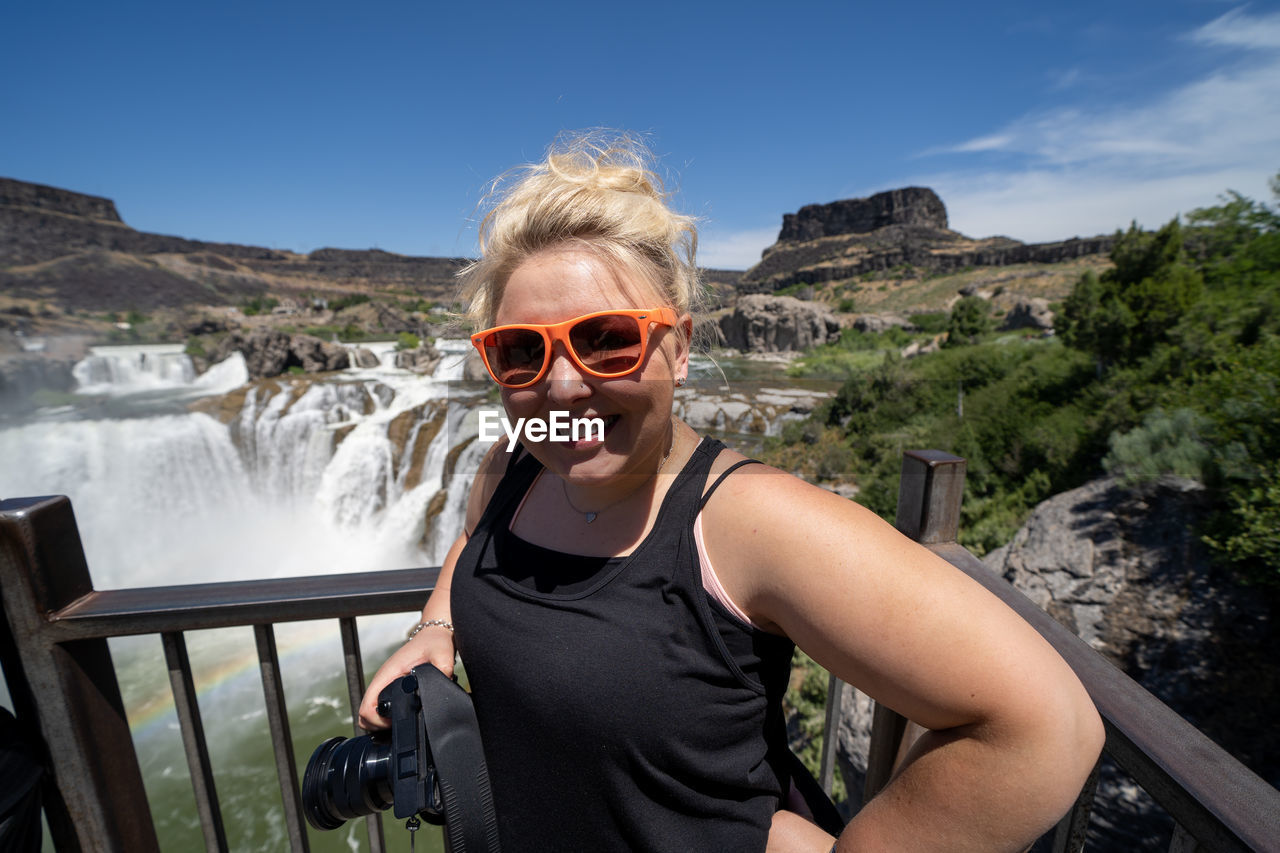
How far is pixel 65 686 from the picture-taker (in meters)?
1.30

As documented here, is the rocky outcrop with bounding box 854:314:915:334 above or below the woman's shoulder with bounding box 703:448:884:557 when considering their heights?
below

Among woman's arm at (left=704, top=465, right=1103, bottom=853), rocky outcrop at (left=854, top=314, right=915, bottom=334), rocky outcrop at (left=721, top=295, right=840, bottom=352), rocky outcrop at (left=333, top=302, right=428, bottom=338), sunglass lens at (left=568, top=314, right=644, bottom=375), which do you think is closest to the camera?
woman's arm at (left=704, top=465, right=1103, bottom=853)

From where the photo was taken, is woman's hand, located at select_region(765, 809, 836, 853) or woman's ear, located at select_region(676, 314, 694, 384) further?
woman's ear, located at select_region(676, 314, 694, 384)

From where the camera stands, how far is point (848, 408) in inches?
691

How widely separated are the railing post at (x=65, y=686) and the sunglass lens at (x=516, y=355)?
108 cm

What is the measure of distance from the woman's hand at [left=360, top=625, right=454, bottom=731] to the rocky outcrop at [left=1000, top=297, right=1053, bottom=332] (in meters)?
49.0

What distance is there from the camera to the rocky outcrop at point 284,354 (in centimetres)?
2172

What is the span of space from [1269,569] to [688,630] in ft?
27.0

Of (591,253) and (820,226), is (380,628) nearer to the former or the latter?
(591,253)

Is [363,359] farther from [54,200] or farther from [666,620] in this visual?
[54,200]

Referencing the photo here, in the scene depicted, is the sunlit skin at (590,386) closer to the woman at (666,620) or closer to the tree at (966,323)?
the woman at (666,620)

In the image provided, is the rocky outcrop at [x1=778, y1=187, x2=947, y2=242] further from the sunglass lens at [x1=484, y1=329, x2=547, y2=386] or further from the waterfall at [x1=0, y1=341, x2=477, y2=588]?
the sunglass lens at [x1=484, y1=329, x2=547, y2=386]

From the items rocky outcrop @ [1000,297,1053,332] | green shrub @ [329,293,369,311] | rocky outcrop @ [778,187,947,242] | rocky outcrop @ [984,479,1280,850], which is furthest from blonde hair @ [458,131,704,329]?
rocky outcrop @ [778,187,947,242]

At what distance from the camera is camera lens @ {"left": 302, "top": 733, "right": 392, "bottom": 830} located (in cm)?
103
